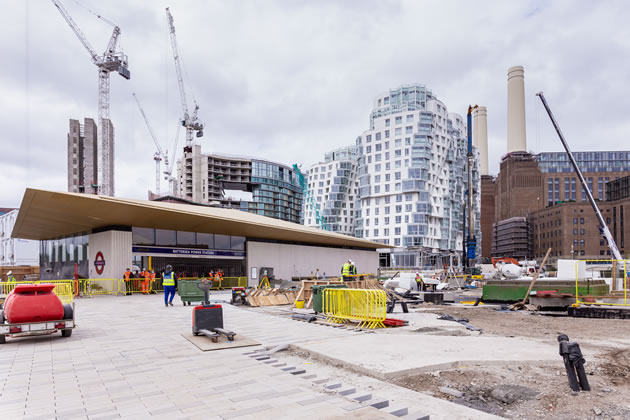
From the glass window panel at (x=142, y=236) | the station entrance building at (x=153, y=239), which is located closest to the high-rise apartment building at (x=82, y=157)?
the station entrance building at (x=153, y=239)

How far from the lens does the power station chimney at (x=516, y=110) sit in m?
180

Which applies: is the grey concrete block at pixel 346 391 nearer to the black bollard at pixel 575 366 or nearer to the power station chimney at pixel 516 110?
the black bollard at pixel 575 366

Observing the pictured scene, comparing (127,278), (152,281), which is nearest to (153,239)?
(152,281)

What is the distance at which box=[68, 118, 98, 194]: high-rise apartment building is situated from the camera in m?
147

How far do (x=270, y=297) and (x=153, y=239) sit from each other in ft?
50.3

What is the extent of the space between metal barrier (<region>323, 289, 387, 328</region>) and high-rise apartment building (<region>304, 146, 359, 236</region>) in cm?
11809

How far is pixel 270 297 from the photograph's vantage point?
20578 mm

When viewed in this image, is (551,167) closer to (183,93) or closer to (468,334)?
(183,93)

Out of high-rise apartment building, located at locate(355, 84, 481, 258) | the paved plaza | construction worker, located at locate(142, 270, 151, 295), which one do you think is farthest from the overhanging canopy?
high-rise apartment building, located at locate(355, 84, 481, 258)

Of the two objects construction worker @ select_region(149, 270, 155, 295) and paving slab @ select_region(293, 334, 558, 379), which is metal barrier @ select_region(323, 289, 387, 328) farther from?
construction worker @ select_region(149, 270, 155, 295)

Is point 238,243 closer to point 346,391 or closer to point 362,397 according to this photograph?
point 346,391

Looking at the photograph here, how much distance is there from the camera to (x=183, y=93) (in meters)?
164

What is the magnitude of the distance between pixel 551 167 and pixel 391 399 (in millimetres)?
192008

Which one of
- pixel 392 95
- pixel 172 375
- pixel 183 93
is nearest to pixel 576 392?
pixel 172 375
